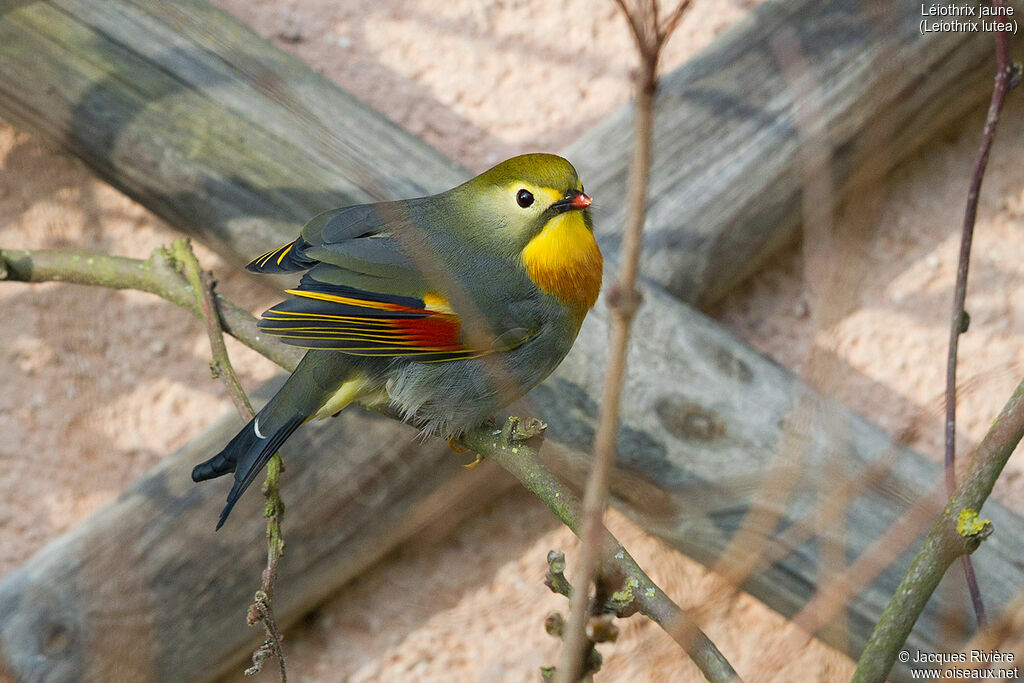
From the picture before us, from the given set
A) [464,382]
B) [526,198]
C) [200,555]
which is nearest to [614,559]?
[464,382]

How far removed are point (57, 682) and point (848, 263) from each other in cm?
188

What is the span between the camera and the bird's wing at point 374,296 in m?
1.66

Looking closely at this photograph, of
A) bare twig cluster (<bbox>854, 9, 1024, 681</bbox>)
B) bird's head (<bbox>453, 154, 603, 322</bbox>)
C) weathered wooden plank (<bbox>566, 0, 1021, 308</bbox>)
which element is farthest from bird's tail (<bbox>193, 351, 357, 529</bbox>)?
bare twig cluster (<bbox>854, 9, 1024, 681</bbox>)

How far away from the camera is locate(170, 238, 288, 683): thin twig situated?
→ 4.53 feet

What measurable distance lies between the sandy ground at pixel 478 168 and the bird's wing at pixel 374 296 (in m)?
0.84

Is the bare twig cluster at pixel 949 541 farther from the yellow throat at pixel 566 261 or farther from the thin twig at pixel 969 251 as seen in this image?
the yellow throat at pixel 566 261

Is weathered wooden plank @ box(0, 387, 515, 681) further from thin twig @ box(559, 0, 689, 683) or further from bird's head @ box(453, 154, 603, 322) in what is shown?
thin twig @ box(559, 0, 689, 683)

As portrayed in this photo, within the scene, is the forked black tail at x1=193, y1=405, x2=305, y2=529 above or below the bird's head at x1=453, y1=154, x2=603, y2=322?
below

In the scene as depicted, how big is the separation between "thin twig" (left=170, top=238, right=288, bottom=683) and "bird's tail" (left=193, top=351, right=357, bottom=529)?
4 centimetres

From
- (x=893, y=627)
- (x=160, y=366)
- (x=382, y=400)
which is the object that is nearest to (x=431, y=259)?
(x=382, y=400)

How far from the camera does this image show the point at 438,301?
5.70 feet

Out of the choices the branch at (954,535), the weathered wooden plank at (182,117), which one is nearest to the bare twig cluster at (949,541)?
the branch at (954,535)

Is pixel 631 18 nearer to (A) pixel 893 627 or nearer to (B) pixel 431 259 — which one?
(A) pixel 893 627

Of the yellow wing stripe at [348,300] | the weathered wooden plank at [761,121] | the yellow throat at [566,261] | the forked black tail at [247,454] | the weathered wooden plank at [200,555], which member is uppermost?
the weathered wooden plank at [761,121]
